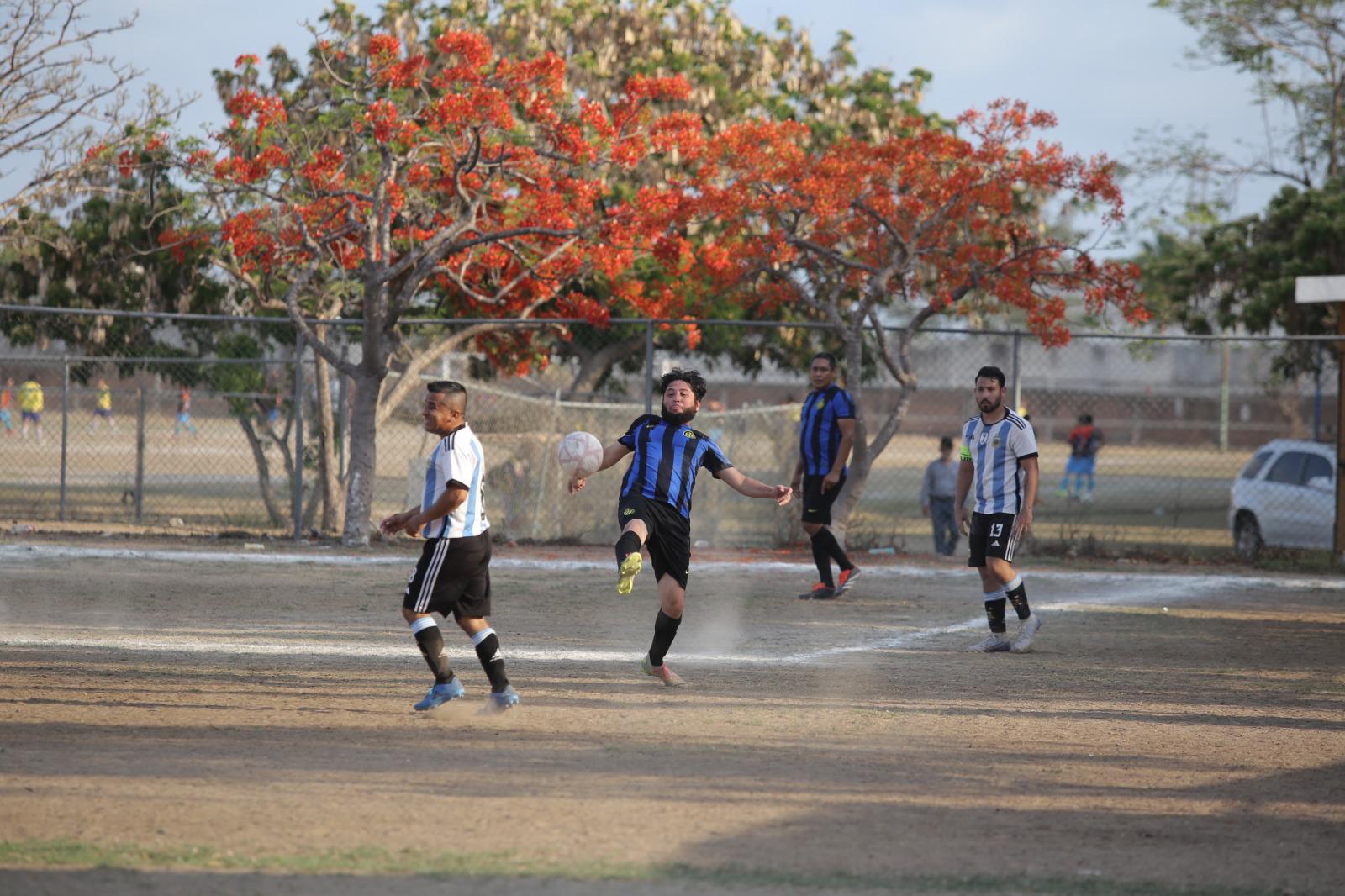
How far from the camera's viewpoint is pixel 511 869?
4.48 meters

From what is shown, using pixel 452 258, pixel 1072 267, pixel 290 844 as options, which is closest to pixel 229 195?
pixel 452 258

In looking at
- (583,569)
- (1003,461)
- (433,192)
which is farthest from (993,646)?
(433,192)

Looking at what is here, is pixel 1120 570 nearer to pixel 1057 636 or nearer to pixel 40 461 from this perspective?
pixel 1057 636

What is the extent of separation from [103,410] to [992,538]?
1210 centimetres

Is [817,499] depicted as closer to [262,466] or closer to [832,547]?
[832,547]

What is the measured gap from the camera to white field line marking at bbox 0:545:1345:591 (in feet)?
44.0

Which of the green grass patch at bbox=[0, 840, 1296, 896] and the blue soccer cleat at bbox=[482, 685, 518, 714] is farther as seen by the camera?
the blue soccer cleat at bbox=[482, 685, 518, 714]

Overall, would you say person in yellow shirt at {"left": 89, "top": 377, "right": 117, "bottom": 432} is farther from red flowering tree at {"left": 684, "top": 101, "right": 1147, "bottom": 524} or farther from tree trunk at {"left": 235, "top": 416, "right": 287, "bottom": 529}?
red flowering tree at {"left": 684, "top": 101, "right": 1147, "bottom": 524}

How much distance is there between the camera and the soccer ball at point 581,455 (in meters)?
7.81

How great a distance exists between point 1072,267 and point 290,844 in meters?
12.6

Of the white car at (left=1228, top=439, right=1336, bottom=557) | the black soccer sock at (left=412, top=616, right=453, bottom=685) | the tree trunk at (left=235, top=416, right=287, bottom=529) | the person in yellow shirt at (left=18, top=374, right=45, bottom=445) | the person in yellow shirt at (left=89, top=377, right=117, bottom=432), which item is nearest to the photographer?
the black soccer sock at (left=412, top=616, right=453, bottom=685)

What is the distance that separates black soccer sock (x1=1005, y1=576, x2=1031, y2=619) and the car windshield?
27.8ft

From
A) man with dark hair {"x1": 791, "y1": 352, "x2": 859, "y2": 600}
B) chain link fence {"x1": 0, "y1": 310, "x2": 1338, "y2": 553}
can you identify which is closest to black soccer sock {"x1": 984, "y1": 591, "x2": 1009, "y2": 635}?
man with dark hair {"x1": 791, "y1": 352, "x2": 859, "y2": 600}

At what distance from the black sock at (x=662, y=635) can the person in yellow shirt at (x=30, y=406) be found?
480 inches
